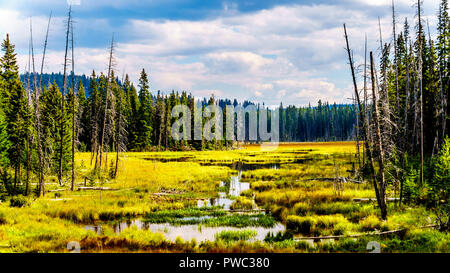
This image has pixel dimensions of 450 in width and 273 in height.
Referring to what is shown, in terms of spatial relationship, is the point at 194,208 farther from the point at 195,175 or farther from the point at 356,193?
the point at 195,175

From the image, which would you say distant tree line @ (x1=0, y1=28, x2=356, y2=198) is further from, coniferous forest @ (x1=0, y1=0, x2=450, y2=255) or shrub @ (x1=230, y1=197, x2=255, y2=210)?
shrub @ (x1=230, y1=197, x2=255, y2=210)

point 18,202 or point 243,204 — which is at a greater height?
point 18,202

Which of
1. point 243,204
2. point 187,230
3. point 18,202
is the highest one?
point 18,202

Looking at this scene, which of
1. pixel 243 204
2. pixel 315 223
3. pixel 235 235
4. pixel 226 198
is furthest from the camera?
pixel 226 198

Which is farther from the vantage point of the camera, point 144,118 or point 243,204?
point 144,118

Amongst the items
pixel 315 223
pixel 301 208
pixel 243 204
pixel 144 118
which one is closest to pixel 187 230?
pixel 243 204

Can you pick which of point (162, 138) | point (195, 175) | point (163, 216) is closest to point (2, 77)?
point (195, 175)

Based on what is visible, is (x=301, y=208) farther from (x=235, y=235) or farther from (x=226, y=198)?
(x=226, y=198)

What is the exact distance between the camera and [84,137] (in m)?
71.1

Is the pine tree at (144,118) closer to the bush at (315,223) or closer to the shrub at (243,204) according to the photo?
the shrub at (243,204)

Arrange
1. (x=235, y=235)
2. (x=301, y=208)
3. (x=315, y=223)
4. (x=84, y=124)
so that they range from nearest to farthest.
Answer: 1. (x=235, y=235)
2. (x=315, y=223)
3. (x=301, y=208)
4. (x=84, y=124)

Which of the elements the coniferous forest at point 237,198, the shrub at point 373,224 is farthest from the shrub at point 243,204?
the shrub at point 373,224

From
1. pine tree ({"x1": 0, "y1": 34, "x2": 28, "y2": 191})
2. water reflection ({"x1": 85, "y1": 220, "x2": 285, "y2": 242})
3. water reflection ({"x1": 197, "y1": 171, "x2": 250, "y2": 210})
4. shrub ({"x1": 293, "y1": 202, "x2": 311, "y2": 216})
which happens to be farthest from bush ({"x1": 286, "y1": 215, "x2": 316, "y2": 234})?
pine tree ({"x1": 0, "y1": 34, "x2": 28, "y2": 191})
